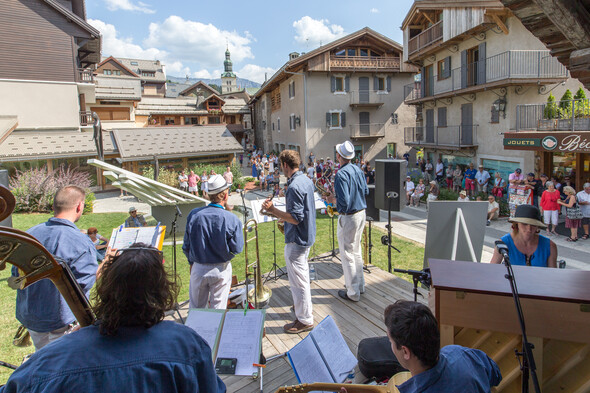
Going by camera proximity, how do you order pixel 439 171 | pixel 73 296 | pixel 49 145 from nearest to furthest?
pixel 73 296 → pixel 439 171 → pixel 49 145

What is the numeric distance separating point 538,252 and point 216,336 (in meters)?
3.23

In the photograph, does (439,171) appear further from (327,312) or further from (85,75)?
(85,75)

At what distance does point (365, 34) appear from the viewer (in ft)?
87.2

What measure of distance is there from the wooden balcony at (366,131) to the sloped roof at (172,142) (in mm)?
9097

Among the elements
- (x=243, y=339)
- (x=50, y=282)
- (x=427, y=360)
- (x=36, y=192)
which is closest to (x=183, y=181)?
(x=36, y=192)

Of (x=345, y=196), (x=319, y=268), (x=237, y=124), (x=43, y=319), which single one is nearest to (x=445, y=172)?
(x=319, y=268)

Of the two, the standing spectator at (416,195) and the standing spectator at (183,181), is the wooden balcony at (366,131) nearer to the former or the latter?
the standing spectator at (416,195)

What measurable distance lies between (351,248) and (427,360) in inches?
119

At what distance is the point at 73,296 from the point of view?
1.70m

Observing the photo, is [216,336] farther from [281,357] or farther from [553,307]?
[553,307]

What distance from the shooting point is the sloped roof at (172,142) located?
21.8 meters

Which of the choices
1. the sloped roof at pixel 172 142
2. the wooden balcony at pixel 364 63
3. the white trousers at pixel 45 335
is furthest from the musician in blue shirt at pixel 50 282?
the wooden balcony at pixel 364 63

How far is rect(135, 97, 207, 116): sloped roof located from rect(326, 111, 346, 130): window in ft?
64.2

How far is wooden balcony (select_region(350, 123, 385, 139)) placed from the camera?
27766 millimetres
